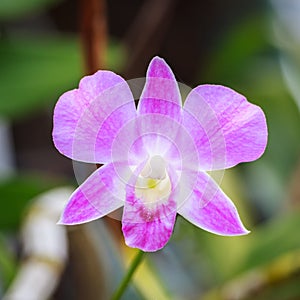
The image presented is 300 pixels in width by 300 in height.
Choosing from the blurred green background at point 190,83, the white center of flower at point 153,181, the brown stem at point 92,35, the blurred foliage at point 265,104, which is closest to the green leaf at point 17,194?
the blurred green background at point 190,83

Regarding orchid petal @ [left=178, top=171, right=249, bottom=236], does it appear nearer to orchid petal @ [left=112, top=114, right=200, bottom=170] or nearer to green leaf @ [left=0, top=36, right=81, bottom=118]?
orchid petal @ [left=112, top=114, right=200, bottom=170]

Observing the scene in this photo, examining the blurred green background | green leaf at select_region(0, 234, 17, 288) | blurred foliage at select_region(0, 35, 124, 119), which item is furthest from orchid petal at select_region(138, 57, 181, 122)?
blurred foliage at select_region(0, 35, 124, 119)

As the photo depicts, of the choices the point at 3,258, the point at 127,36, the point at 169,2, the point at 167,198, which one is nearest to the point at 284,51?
the point at 169,2

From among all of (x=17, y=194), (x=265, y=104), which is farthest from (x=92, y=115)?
(x=265, y=104)

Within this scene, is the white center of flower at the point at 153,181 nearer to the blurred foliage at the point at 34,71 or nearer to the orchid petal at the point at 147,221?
Answer: the orchid petal at the point at 147,221

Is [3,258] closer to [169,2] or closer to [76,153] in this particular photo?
[76,153]

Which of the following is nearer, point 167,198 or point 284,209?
point 167,198
